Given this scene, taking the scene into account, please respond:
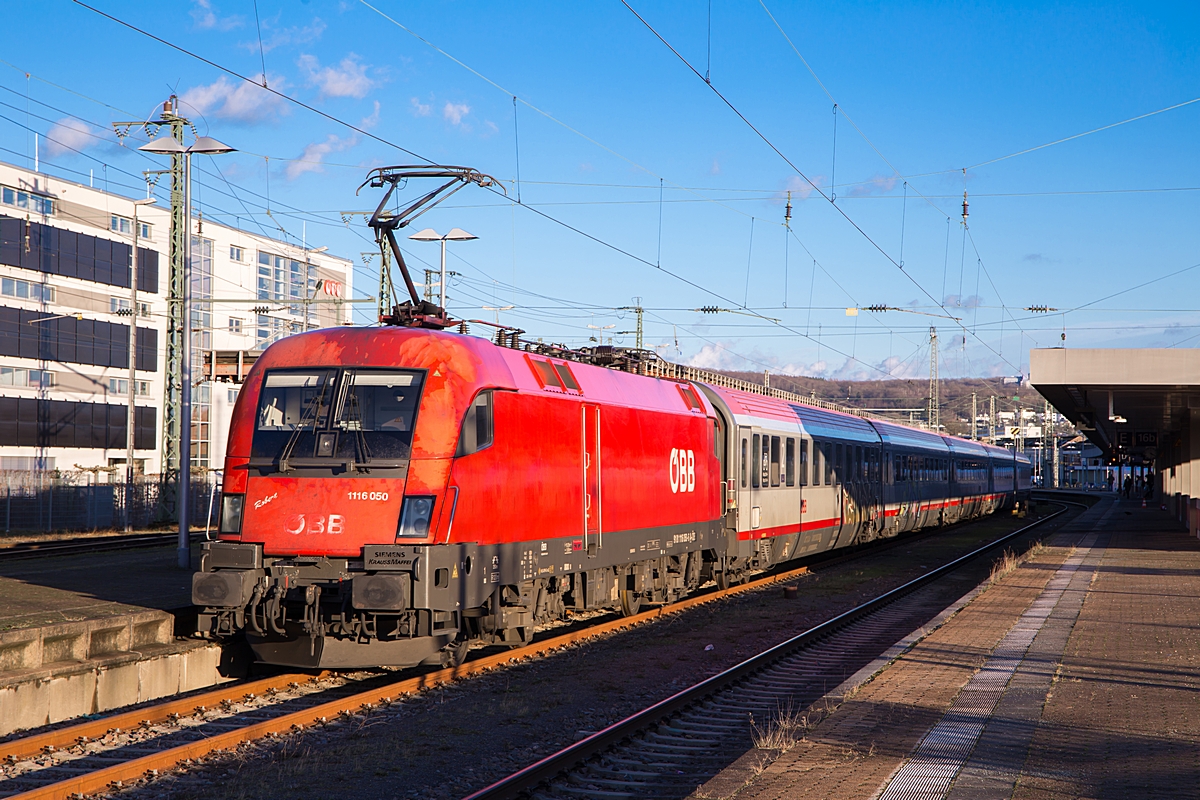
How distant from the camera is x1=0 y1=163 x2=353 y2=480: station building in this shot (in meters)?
52.6

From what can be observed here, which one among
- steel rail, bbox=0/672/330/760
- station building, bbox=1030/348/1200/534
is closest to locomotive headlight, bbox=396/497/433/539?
steel rail, bbox=0/672/330/760

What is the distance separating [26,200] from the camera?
52.8 metres

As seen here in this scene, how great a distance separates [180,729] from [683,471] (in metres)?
10.2

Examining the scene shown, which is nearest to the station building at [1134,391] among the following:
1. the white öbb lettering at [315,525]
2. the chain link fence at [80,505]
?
the white öbb lettering at [315,525]

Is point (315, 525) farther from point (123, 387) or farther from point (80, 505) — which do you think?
point (123, 387)

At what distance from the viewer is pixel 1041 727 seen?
29.6 ft

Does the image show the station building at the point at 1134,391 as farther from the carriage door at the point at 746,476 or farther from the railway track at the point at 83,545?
the railway track at the point at 83,545

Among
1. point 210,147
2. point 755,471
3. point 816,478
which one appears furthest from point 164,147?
point 816,478

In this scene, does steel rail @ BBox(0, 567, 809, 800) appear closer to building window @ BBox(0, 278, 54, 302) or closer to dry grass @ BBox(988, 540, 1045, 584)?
dry grass @ BBox(988, 540, 1045, 584)

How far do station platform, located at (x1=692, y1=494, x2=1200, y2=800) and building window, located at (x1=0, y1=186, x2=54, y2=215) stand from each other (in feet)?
161

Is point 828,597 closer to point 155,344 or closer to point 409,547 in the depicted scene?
point 409,547

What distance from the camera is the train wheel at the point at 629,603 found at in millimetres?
17156

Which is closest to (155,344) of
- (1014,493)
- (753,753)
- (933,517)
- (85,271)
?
(85,271)

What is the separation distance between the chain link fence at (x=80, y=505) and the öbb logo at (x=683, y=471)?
61.0ft
